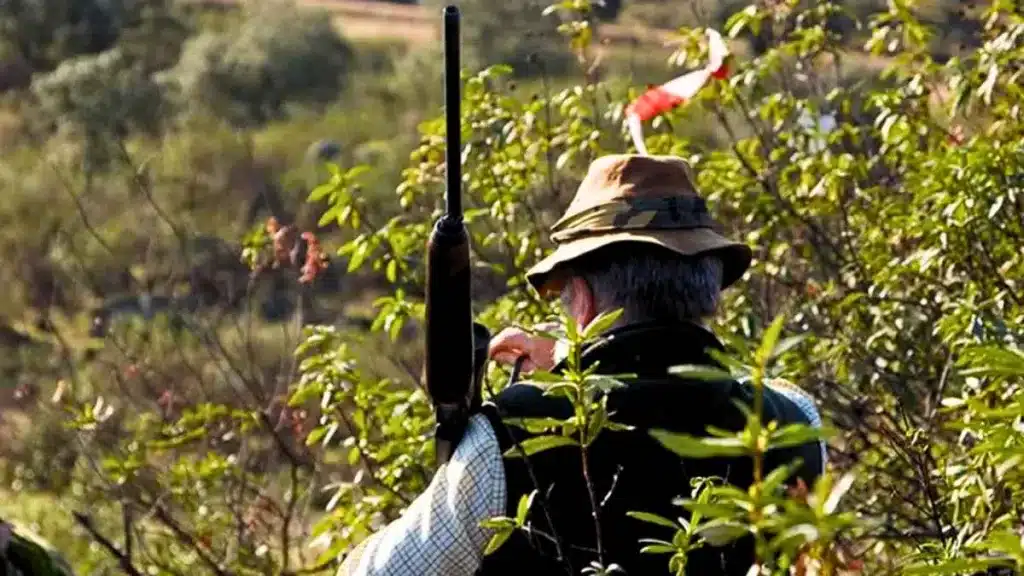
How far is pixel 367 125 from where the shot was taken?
31000 mm

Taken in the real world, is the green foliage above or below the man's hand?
below

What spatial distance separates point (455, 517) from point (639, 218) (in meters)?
0.56

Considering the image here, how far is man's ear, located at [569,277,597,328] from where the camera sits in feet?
9.34

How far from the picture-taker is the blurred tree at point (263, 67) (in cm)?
3116

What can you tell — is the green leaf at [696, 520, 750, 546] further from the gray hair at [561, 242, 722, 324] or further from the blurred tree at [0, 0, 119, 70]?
the blurred tree at [0, 0, 119, 70]

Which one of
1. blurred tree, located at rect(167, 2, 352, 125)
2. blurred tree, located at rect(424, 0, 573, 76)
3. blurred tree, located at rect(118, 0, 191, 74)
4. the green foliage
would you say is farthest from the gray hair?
blurred tree, located at rect(118, 0, 191, 74)

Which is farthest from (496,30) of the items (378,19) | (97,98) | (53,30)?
(378,19)

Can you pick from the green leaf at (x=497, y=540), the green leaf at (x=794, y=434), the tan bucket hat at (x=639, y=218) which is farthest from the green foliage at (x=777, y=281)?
the green leaf at (x=794, y=434)

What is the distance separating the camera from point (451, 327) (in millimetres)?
2719

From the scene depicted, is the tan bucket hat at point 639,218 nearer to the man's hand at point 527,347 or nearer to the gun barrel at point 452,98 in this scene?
the man's hand at point 527,347

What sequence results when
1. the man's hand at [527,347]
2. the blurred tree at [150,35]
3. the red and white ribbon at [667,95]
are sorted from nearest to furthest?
the man's hand at [527,347] → the red and white ribbon at [667,95] → the blurred tree at [150,35]

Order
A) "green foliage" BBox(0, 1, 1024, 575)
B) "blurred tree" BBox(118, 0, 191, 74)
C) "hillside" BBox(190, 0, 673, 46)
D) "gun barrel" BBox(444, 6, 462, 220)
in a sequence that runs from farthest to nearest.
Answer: "hillside" BBox(190, 0, 673, 46)
"blurred tree" BBox(118, 0, 191, 74)
"green foliage" BBox(0, 1, 1024, 575)
"gun barrel" BBox(444, 6, 462, 220)

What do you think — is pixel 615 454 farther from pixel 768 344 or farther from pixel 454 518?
pixel 768 344

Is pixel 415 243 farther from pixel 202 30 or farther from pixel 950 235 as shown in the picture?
pixel 202 30
